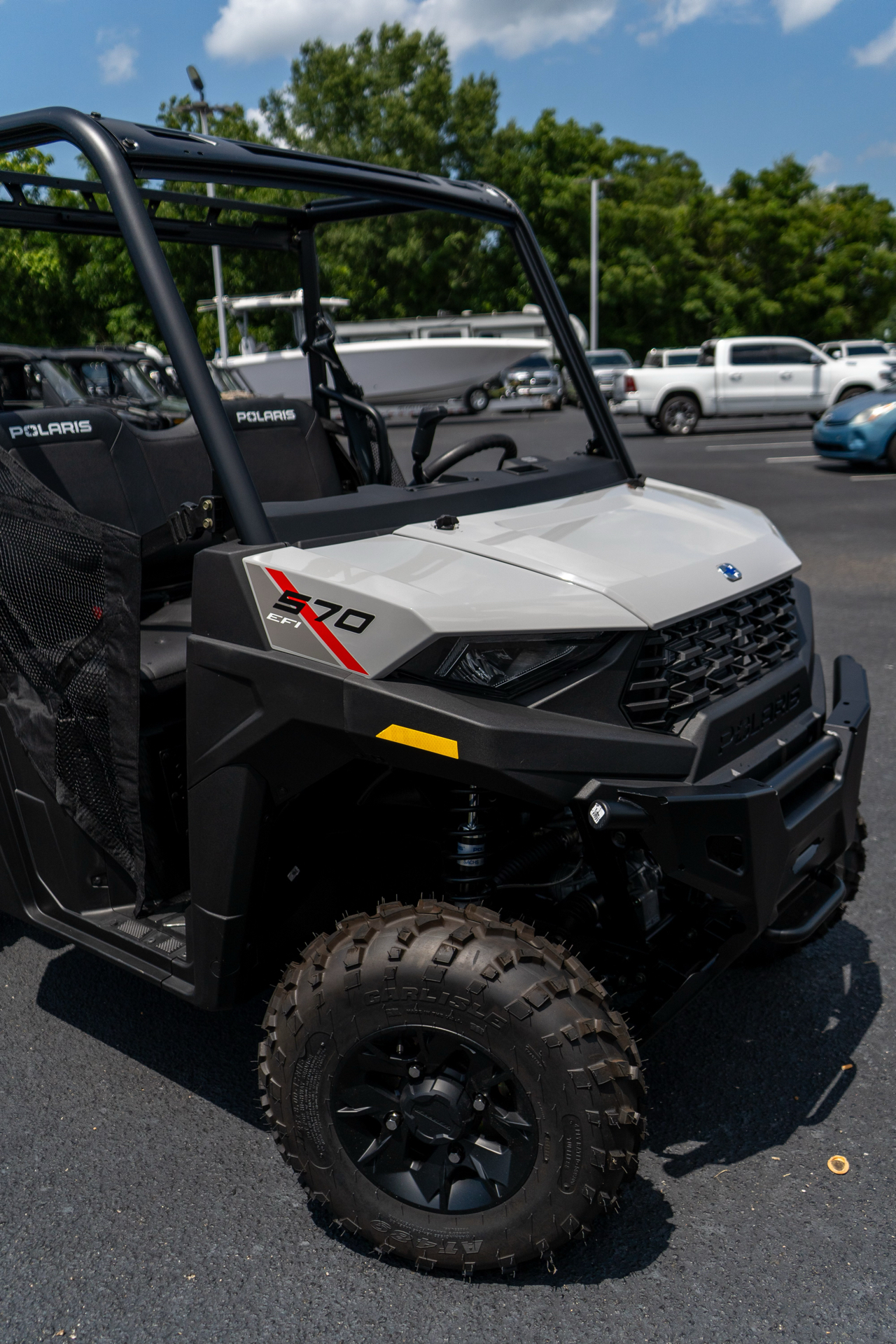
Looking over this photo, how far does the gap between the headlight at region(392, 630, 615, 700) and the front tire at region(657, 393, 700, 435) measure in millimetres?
21183

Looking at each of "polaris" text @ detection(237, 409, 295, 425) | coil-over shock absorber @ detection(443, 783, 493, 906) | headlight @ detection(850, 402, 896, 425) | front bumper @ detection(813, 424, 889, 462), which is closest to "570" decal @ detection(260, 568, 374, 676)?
coil-over shock absorber @ detection(443, 783, 493, 906)

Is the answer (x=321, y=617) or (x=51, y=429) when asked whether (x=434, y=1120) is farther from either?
(x=51, y=429)

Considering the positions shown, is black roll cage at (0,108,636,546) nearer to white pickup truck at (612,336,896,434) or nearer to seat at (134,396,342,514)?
Result: seat at (134,396,342,514)

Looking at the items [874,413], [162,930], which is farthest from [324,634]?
[874,413]

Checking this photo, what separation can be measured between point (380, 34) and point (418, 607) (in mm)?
60539

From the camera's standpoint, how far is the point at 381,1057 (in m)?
2.16

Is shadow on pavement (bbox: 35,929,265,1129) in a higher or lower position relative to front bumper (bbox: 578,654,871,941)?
lower

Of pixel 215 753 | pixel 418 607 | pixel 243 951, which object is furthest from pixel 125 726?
pixel 418 607

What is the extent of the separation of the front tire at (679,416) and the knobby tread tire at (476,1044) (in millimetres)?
21360

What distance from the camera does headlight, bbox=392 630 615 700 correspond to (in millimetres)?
2045

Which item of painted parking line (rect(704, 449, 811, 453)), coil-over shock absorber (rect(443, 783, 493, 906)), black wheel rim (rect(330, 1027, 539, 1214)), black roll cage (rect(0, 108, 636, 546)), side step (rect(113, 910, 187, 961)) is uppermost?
black roll cage (rect(0, 108, 636, 546))

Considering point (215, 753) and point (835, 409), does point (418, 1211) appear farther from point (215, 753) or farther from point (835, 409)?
point (835, 409)

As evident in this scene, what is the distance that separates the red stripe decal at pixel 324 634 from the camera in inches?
81.3

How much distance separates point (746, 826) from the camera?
6.82 feet
